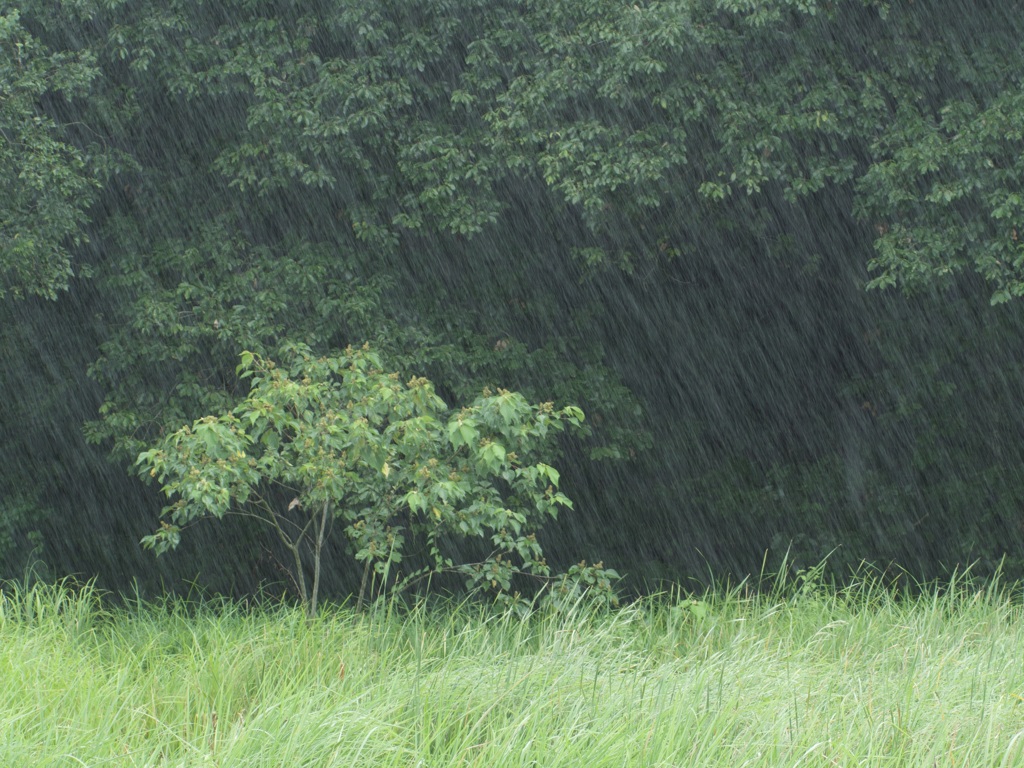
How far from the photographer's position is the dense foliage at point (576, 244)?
8.80 metres

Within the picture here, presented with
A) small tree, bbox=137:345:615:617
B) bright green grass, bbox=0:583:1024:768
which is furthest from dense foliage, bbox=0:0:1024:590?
bright green grass, bbox=0:583:1024:768

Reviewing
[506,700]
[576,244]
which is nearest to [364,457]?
[506,700]

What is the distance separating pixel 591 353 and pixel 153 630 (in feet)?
24.7

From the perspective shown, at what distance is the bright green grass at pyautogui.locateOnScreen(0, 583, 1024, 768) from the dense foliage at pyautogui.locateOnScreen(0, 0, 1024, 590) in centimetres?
471

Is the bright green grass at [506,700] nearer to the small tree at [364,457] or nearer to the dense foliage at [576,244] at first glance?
the small tree at [364,457]

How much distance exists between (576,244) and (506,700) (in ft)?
27.7

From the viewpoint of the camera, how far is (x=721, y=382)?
44.6 feet

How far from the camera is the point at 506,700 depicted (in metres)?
3.65

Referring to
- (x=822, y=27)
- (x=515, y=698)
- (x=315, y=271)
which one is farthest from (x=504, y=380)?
(x=515, y=698)

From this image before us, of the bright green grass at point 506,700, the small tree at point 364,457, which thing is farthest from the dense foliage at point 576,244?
the bright green grass at point 506,700

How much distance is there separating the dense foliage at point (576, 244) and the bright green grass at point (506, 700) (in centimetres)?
471

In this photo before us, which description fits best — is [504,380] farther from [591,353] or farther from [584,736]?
[584,736]

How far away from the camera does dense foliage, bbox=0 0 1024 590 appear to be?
8805mm

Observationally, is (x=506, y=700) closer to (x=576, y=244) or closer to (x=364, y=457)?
(x=364, y=457)
